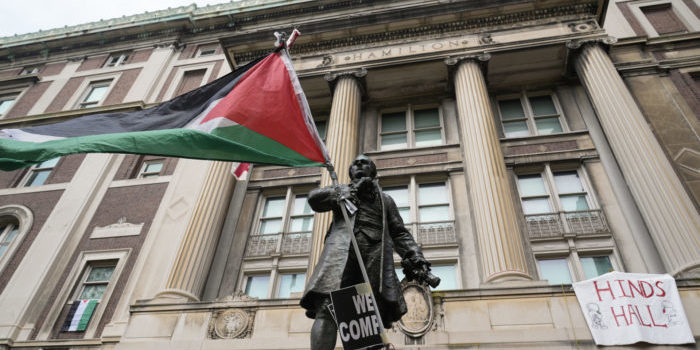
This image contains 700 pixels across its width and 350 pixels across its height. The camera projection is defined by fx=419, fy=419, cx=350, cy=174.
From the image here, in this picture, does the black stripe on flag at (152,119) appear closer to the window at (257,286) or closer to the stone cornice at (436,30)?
the window at (257,286)

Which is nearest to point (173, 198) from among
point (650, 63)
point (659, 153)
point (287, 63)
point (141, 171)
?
point (141, 171)

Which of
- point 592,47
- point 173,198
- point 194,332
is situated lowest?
point 194,332

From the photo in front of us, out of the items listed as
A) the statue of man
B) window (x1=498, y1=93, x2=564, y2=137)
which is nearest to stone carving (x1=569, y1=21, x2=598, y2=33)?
window (x1=498, y1=93, x2=564, y2=137)

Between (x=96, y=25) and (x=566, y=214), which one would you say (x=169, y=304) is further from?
(x=96, y=25)

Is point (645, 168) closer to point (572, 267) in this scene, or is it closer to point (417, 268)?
point (572, 267)

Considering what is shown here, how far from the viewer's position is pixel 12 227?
1543cm

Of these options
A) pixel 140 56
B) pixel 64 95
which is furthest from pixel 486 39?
pixel 64 95

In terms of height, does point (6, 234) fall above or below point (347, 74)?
below

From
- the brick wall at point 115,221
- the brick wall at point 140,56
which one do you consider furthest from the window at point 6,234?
the brick wall at point 140,56

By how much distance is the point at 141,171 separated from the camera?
1634 cm

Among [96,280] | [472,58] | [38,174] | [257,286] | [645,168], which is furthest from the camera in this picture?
[38,174]

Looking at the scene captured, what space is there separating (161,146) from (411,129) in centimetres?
1053

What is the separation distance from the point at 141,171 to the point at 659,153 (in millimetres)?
16910

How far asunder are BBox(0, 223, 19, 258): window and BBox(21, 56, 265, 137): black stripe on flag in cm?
1125
